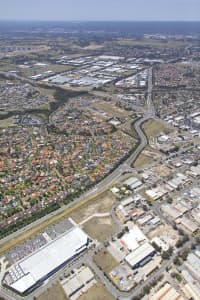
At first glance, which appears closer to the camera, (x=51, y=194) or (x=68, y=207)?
(x=68, y=207)

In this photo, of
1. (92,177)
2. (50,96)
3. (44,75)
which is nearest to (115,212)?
(92,177)

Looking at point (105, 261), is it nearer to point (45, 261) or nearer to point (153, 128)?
point (45, 261)

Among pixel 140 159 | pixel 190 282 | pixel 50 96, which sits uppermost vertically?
pixel 50 96

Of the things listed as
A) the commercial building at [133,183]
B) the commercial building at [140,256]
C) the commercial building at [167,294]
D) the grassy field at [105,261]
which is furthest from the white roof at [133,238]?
the commercial building at [133,183]

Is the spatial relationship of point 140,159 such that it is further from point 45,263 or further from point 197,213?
point 45,263

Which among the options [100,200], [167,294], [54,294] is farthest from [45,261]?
[167,294]

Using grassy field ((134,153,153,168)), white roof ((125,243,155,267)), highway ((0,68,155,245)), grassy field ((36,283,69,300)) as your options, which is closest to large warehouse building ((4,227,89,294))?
grassy field ((36,283,69,300))

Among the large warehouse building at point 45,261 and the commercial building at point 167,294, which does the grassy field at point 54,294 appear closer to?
the large warehouse building at point 45,261
